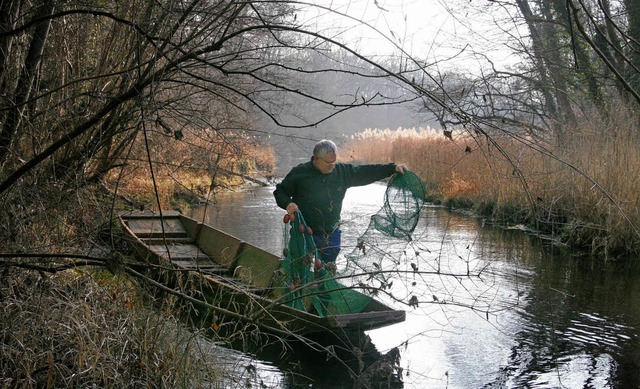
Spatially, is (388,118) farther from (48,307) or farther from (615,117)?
(48,307)

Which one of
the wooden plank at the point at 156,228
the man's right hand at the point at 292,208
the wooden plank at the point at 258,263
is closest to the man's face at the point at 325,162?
the man's right hand at the point at 292,208

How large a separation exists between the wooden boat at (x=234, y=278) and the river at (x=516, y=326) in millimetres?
404

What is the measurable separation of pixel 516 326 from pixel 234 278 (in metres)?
3.46

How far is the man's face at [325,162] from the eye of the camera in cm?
662

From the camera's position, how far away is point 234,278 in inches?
222

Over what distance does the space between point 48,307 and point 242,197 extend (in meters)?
15.3

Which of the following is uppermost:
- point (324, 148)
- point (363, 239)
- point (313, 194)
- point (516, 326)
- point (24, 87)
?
point (24, 87)

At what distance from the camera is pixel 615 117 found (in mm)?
11875

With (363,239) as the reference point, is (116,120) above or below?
above

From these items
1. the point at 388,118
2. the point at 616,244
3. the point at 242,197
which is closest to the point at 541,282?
the point at 616,244

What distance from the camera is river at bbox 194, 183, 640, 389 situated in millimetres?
6160

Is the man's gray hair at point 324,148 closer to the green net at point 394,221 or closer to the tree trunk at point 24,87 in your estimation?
the green net at point 394,221

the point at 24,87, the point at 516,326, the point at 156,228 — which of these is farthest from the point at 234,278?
the point at 156,228

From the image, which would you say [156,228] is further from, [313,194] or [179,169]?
[313,194]
